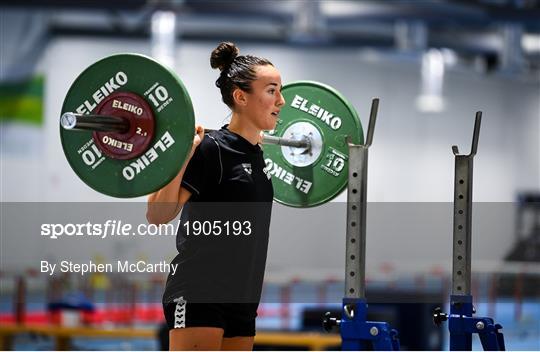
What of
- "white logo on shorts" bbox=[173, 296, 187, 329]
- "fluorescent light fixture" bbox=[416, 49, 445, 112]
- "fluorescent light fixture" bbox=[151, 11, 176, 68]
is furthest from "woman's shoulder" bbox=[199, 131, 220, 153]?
"fluorescent light fixture" bbox=[416, 49, 445, 112]

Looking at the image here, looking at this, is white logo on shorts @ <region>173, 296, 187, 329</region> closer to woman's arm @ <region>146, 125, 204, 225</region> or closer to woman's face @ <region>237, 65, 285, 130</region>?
woman's arm @ <region>146, 125, 204, 225</region>

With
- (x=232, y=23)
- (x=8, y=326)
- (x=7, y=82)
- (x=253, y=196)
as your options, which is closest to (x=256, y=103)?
(x=253, y=196)

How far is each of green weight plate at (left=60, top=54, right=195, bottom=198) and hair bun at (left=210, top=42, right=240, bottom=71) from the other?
0.90 feet

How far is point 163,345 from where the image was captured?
618cm

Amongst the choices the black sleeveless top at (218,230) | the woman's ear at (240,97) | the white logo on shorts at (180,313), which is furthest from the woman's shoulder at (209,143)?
the white logo on shorts at (180,313)

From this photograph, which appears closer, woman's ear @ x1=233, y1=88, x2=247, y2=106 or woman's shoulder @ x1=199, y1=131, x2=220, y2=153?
woman's shoulder @ x1=199, y1=131, x2=220, y2=153

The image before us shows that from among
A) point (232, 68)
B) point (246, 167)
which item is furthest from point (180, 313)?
point (232, 68)

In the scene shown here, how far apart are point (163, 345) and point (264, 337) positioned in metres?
0.68

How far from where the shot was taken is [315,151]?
10.8 feet

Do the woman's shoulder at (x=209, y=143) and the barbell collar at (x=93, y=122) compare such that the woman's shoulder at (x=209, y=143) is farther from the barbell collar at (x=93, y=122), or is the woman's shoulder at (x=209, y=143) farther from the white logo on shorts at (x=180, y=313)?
the white logo on shorts at (x=180, y=313)

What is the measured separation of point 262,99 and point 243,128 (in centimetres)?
10

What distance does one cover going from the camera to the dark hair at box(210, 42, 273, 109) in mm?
2945

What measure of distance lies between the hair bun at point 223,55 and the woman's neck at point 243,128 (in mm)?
152

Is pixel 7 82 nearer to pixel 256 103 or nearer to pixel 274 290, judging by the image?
pixel 274 290
